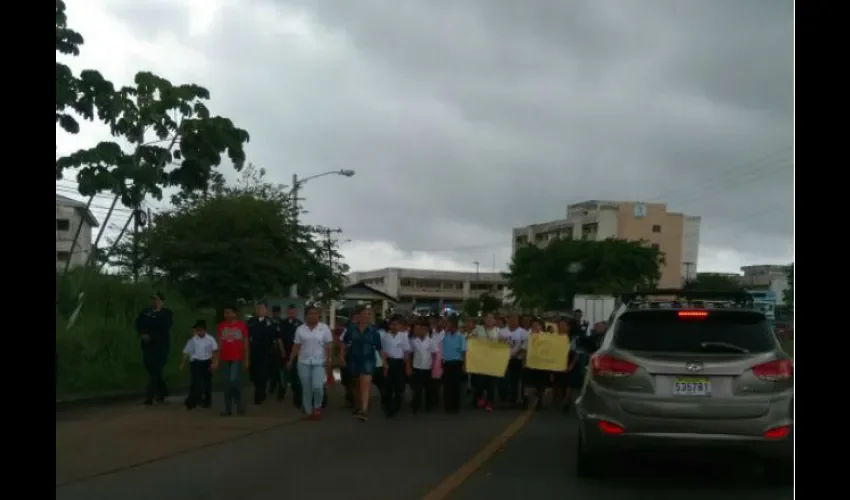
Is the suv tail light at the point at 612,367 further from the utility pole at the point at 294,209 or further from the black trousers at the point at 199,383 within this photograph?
the utility pole at the point at 294,209

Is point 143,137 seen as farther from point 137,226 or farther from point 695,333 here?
point 695,333

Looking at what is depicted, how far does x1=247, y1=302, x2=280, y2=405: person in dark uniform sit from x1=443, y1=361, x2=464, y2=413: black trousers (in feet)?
10.2

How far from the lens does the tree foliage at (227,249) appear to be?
81.1 feet

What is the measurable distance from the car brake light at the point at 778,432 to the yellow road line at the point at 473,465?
279 cm

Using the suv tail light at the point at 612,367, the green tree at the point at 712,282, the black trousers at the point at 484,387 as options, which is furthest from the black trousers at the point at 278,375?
the green tree at the point at 712,282

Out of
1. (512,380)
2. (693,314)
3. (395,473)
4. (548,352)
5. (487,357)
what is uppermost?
(693,314)

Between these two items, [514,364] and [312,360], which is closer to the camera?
[312,360]

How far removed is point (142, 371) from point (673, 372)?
46.1 feet

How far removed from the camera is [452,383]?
683 inches

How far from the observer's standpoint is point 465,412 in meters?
17.3

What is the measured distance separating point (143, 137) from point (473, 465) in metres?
21.5

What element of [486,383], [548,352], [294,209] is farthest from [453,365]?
[294,209]

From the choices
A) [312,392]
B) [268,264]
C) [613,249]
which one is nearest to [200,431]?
[312,392]

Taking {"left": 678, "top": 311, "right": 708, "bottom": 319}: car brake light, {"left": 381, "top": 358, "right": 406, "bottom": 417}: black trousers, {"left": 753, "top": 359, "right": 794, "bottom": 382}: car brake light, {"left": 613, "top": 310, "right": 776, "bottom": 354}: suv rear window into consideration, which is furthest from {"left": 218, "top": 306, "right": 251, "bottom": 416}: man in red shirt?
{"left": 753, "top": 359, "right": 794, "bottom": 382}: car brake light
